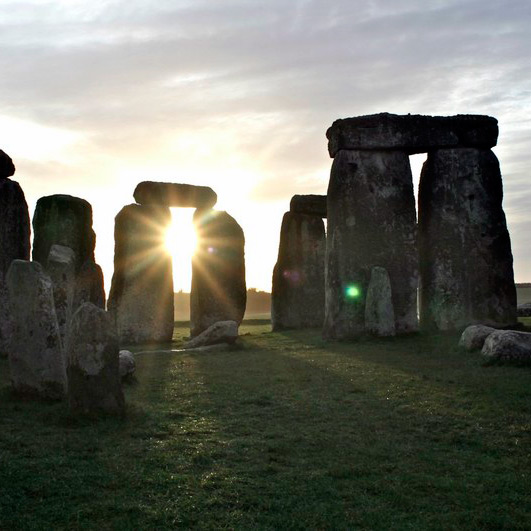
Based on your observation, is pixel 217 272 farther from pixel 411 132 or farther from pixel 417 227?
pixel 411 132

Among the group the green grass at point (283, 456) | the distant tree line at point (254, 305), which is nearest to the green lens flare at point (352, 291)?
the green grass at point (283, 456)

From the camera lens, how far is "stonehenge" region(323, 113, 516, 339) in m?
16.1

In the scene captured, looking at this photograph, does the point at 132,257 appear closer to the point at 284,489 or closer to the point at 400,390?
the point at 400,390

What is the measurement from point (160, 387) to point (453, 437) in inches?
179

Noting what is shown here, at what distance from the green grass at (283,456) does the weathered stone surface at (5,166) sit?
6.95 m

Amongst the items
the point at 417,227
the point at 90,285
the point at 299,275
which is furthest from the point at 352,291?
the point at 299,275

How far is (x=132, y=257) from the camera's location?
19078 millimetres

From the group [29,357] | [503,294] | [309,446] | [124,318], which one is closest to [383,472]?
[309,446]

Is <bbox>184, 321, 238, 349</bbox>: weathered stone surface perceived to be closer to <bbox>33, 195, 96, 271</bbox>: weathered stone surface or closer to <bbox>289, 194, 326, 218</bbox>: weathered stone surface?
<bbox>33, 195, 96, 271</bbox>: weathered stone surface

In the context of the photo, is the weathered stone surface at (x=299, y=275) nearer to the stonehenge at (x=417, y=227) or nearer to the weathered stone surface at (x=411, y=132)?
the stonehenge at (x=417, y=227)

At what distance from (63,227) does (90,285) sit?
1.46 meters

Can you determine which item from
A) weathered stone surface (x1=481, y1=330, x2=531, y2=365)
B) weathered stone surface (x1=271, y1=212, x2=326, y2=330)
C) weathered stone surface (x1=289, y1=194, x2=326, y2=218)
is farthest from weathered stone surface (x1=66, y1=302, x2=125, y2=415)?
weathered stone surface (x1=289, y1=194, x2=326, y2=218)

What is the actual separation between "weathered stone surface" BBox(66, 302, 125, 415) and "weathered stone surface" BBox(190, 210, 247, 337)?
12.4 meters

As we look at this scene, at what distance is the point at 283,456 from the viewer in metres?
6.24
